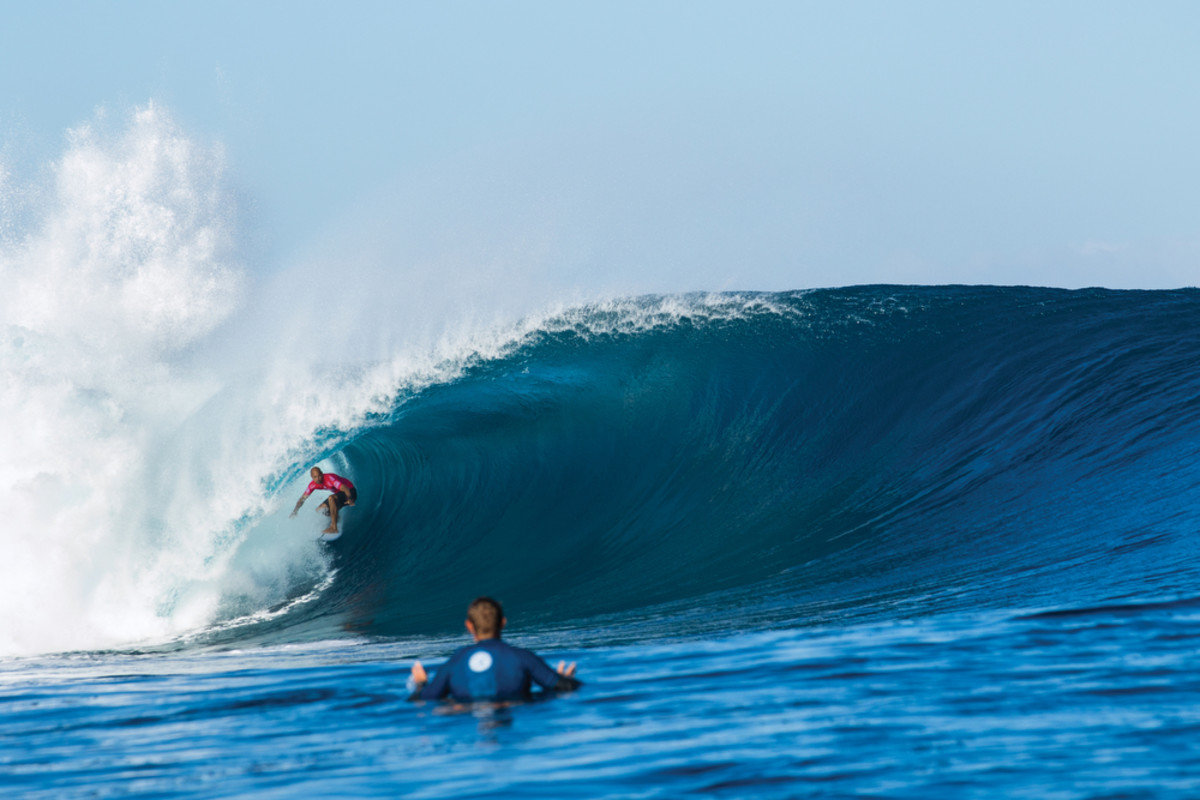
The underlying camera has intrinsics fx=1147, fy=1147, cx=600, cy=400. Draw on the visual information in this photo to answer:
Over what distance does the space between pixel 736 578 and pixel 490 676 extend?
14.0ft

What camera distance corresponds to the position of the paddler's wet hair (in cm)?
503

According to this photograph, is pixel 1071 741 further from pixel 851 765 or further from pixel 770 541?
pixel 770 541

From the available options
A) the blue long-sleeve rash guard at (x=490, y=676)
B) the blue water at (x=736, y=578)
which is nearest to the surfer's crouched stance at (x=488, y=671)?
the blue long-sleeve rash guard at (x=490, y=676)

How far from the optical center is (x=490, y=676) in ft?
16.4

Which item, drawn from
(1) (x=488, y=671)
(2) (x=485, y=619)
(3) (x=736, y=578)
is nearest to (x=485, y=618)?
(2) (x=485, y=619)

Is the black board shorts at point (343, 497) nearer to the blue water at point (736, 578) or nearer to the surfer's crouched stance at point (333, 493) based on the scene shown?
the surfer's crouched stance at point (333, 493)

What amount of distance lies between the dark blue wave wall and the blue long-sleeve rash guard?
221cm

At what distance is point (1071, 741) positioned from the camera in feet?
13.2

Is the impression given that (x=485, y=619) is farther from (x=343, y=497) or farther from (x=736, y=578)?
(x=343, y=497)

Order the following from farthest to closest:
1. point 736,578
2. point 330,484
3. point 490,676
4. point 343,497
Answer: point 343,497 < point 330,484 < point 736,578 < point 490,676

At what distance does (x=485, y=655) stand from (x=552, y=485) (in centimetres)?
761

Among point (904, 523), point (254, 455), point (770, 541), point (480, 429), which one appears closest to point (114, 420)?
point (254, 455)

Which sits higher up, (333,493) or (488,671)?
(333,493)

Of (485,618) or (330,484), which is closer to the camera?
(485,618)
